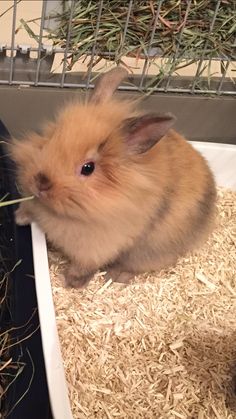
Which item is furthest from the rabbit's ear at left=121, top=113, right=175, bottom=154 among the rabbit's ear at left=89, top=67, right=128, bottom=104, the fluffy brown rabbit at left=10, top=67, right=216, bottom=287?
the rabbit's ear at left=89, top=67, right=128, bottom=104

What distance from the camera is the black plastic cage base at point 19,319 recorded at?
131 centimetres

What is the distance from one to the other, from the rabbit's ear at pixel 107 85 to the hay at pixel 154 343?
1.70ft

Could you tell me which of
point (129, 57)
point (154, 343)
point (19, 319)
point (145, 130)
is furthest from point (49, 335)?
point (129, 57)

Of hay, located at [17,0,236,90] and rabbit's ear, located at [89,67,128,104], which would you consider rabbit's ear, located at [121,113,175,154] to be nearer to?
rabbit's ear, located at [89,67,128,104]

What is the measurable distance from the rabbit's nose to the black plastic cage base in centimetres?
33

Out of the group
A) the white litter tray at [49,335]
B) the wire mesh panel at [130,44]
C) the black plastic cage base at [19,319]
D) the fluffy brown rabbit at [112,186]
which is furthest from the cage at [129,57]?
the white litter tray at [49,335]

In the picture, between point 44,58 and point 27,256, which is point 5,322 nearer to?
point 27,256

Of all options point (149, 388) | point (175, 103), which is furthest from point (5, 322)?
point (175, 103)

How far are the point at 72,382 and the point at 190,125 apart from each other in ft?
3.60

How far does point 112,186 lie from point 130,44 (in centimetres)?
85

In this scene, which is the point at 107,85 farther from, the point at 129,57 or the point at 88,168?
the point at 129,57

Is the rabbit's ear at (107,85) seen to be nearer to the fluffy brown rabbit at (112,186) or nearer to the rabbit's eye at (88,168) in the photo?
the fluffy brown rabbit at (112,186)

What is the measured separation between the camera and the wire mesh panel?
6.26 ft

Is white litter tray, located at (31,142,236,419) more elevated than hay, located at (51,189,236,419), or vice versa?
white litter tray, located at (31,142,236,419)
